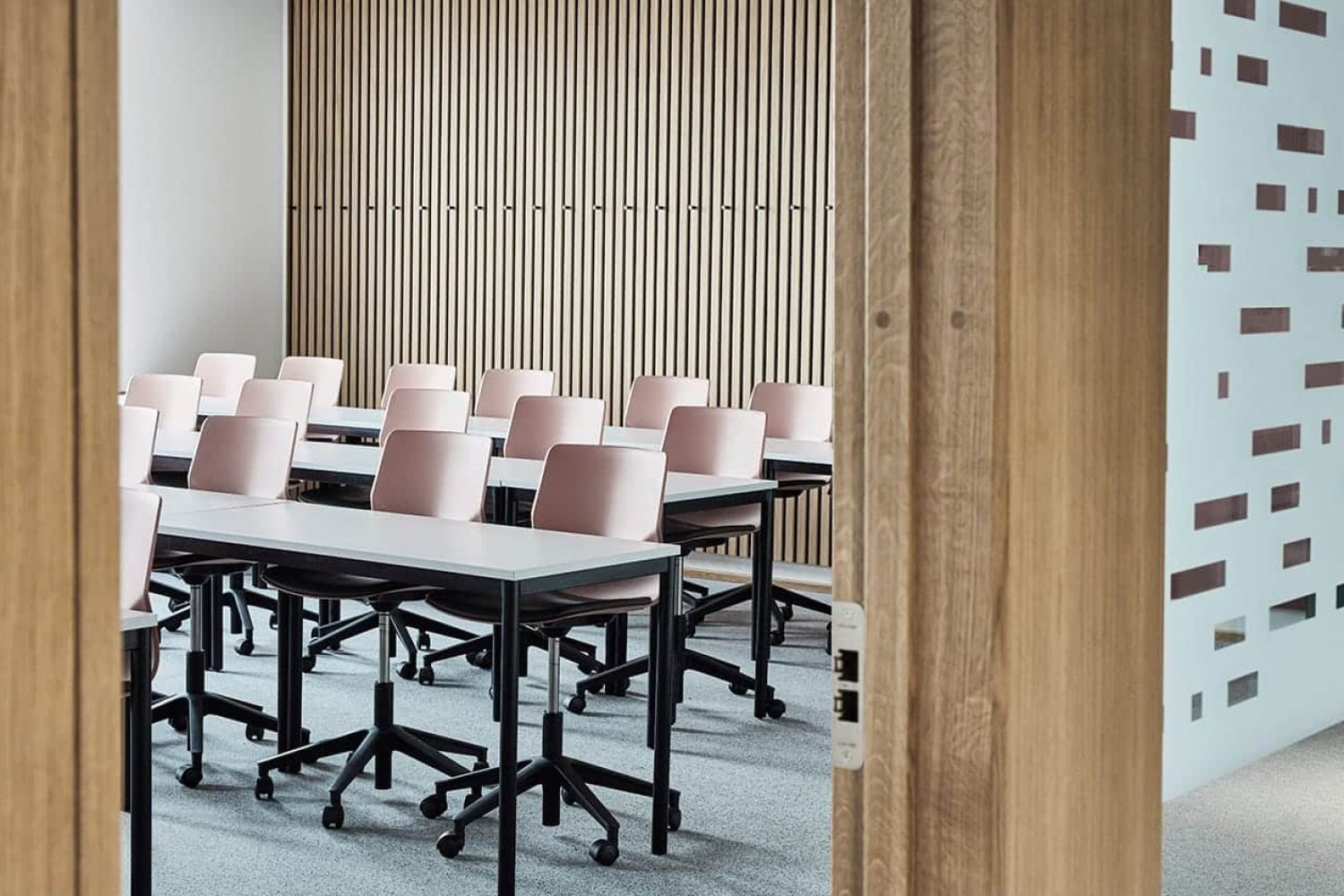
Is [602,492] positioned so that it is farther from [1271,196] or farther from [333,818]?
[1271,196]

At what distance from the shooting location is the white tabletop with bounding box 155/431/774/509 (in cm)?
627

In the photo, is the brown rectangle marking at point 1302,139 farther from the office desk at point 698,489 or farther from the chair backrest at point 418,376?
the chair backrest at point 418,376

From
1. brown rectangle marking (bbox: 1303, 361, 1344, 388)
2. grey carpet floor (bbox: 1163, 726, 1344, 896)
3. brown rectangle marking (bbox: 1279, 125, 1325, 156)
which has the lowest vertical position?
grey carpet floor (bbox: 1163, 726, 1344, 896)

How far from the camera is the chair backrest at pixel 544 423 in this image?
25.2 feet

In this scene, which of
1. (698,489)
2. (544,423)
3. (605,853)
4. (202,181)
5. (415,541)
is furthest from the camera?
(202,181)

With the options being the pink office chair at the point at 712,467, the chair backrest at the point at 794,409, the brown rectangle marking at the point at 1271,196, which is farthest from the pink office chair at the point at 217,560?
the brown rectangle marking at the point at 1271,196

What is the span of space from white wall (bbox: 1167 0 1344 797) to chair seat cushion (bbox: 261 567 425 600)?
3.13m

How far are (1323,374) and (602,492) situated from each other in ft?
9.92

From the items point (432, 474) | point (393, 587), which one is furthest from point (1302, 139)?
point (432, 474)

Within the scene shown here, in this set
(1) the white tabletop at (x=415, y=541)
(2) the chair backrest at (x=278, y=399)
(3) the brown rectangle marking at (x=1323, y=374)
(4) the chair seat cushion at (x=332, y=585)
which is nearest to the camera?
(3) the brown rectangle marking at (x=1323, y=374)

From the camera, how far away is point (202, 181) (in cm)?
1177

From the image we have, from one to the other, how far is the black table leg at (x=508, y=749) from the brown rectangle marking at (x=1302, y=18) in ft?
8.01

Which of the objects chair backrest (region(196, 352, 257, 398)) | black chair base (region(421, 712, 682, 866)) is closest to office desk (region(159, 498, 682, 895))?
black chair base (region(421, 712, 682, 866))

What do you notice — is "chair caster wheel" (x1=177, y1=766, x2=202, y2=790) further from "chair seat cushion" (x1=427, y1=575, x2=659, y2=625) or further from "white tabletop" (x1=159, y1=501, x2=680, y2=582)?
"chair seat cushion" (x1=427, y1=575, x2=659, y2=625)
